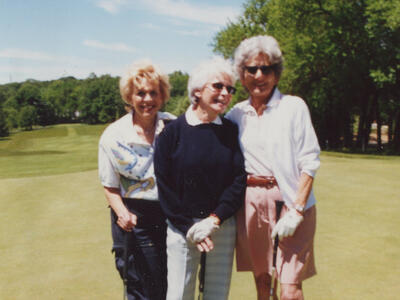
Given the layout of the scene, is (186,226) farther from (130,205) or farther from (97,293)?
(97,293)

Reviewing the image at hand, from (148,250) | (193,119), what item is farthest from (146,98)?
(148,250)

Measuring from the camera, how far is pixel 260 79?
2709 millimetres

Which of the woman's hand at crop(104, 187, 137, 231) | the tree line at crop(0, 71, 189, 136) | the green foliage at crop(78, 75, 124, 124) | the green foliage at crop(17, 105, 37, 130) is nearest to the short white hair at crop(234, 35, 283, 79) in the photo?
the woman's hand at crop(104, 187, 137, 231)

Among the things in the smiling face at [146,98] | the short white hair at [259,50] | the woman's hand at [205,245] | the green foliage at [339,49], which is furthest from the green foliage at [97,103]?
the woman's hand at [205,245]

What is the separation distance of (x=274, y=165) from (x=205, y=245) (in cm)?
69

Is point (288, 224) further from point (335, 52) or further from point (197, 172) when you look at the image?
point (335, 52)

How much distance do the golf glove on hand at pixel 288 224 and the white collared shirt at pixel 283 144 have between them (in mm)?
82

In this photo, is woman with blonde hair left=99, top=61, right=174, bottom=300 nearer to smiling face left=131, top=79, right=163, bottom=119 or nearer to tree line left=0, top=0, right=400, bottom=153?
smiling face left=131, top=79, right=163, bottom=119

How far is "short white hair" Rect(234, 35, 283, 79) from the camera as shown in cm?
269

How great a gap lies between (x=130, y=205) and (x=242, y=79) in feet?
4.01

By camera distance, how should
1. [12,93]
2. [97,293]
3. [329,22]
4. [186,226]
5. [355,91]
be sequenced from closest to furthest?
[186,226]
[97,293]
[329,22]
[355,91]
[12,93]

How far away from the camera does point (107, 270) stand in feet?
14.5

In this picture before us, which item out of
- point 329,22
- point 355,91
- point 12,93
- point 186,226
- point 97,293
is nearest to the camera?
point 186,226

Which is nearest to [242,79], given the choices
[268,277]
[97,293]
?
[268,277]
